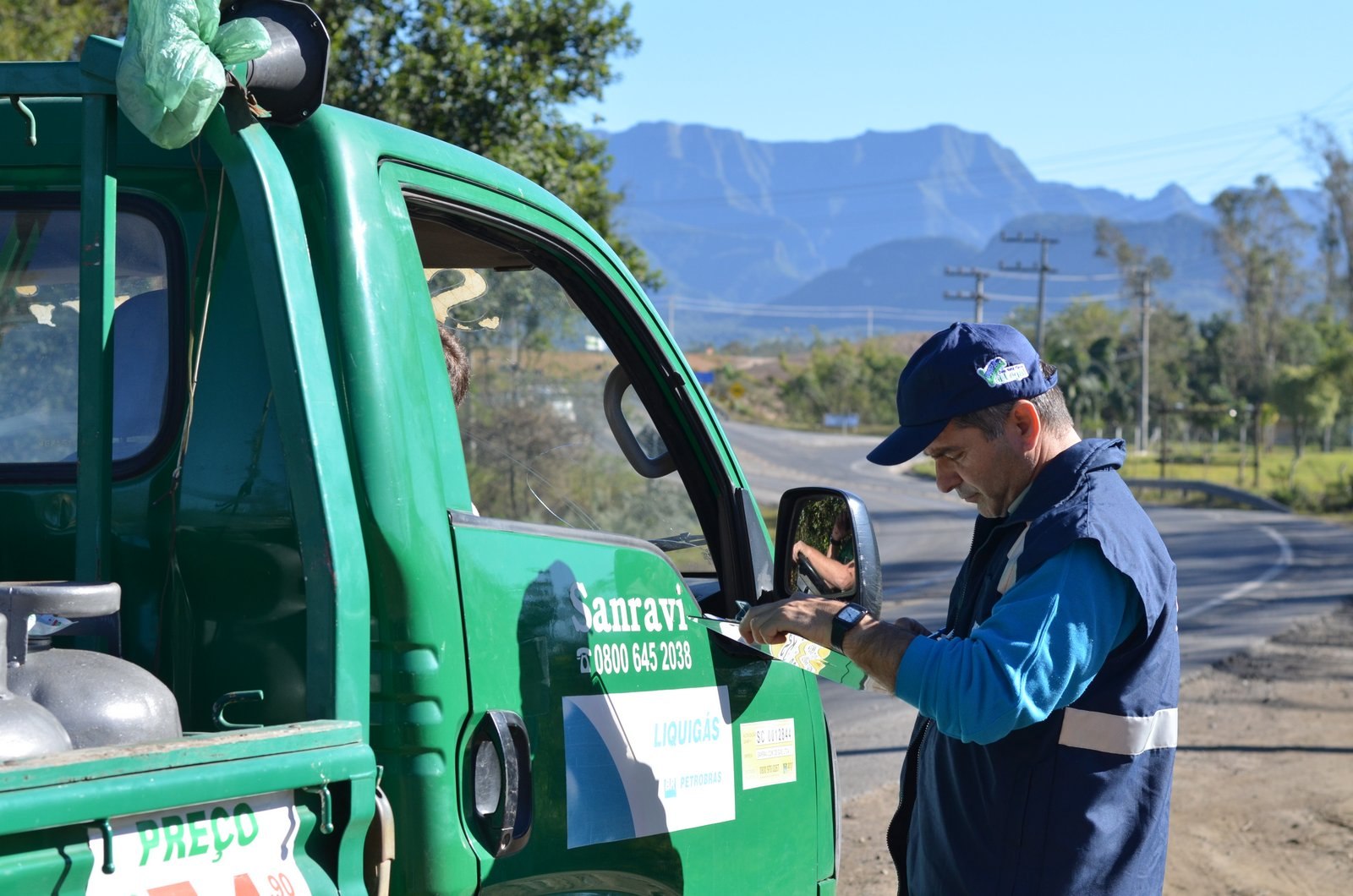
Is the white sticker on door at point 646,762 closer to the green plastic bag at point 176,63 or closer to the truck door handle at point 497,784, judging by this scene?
the truck door handle at point 497,784

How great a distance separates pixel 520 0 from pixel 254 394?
12163mm

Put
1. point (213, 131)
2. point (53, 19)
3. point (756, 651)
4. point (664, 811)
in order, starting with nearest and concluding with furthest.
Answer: point (213, 131)
point (664, 811)
point (756, 651)
point (53, 19)

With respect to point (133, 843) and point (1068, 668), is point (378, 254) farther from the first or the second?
point (1068, 668)

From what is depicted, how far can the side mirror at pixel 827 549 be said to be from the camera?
2.82 meters

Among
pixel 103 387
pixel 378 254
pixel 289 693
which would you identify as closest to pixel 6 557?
pixel 103 387

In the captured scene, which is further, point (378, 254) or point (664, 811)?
point (664, 811)

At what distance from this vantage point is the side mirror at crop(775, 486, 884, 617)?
2818 millimetres

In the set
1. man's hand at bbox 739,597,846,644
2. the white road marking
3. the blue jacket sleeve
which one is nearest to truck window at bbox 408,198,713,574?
man's hand at bbox 739,597,846,644

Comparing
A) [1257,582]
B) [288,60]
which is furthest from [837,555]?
[1257,582]

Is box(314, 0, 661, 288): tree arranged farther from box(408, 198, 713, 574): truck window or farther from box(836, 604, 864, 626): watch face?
box(836, 604, 864, 626): watch face

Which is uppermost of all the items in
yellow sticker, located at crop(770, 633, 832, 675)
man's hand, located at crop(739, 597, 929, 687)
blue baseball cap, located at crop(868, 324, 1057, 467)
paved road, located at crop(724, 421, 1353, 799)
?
blue baseball cap, located at crop(868, 324, 1057, 467)

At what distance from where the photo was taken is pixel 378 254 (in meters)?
2.09

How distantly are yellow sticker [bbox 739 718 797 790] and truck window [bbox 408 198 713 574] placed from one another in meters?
0.40

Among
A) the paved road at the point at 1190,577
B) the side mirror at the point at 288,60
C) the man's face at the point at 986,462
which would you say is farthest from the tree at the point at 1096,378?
the side mirror at the point at 288,60
